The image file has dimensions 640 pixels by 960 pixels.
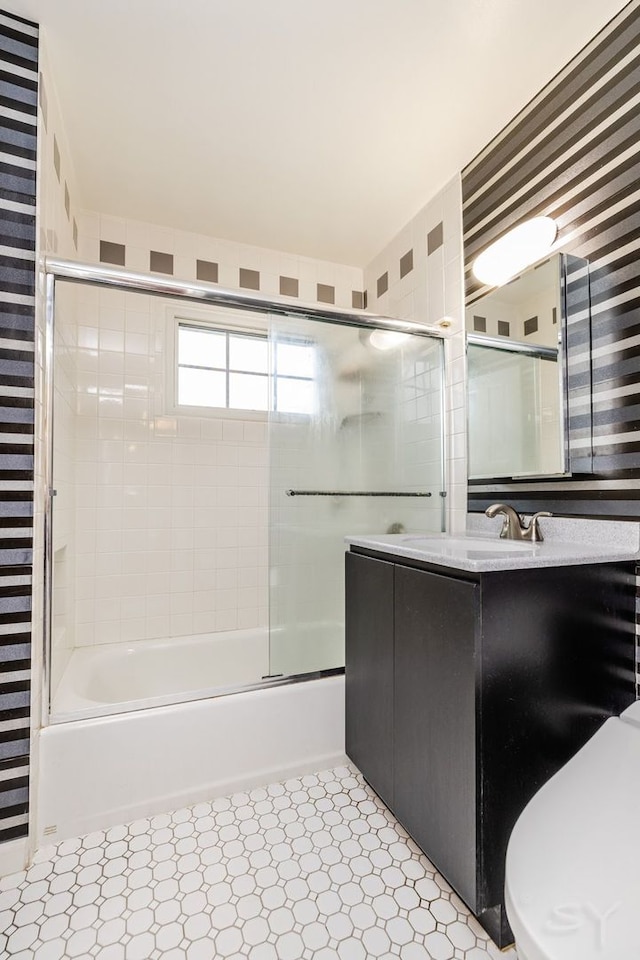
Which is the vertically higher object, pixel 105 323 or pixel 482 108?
pixel 482 108

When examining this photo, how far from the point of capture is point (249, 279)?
2.51 meters

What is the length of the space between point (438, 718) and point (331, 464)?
3.08ft

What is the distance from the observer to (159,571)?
2.30 metres

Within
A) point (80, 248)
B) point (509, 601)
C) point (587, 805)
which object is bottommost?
point (587, 805)

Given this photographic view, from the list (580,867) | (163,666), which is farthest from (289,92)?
(163,666)

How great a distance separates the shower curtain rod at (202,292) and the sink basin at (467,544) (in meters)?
0.87

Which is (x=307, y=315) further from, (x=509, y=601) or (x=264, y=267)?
(x=509, y=601)

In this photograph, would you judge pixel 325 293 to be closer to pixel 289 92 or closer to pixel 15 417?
pixel 289 92

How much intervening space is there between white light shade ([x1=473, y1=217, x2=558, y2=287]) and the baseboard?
2.32 meters

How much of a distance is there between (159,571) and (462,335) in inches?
70.8

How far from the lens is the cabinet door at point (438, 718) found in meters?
1.04

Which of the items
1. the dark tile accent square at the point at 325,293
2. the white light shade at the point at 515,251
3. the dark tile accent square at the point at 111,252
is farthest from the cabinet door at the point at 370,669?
the dark tile accent square at the point at 111,252

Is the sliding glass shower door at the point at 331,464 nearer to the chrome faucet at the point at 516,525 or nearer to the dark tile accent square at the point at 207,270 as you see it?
the chrome faucet at the point at 516,525

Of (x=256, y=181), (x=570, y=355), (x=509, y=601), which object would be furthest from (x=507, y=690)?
(x=256, y=181)
